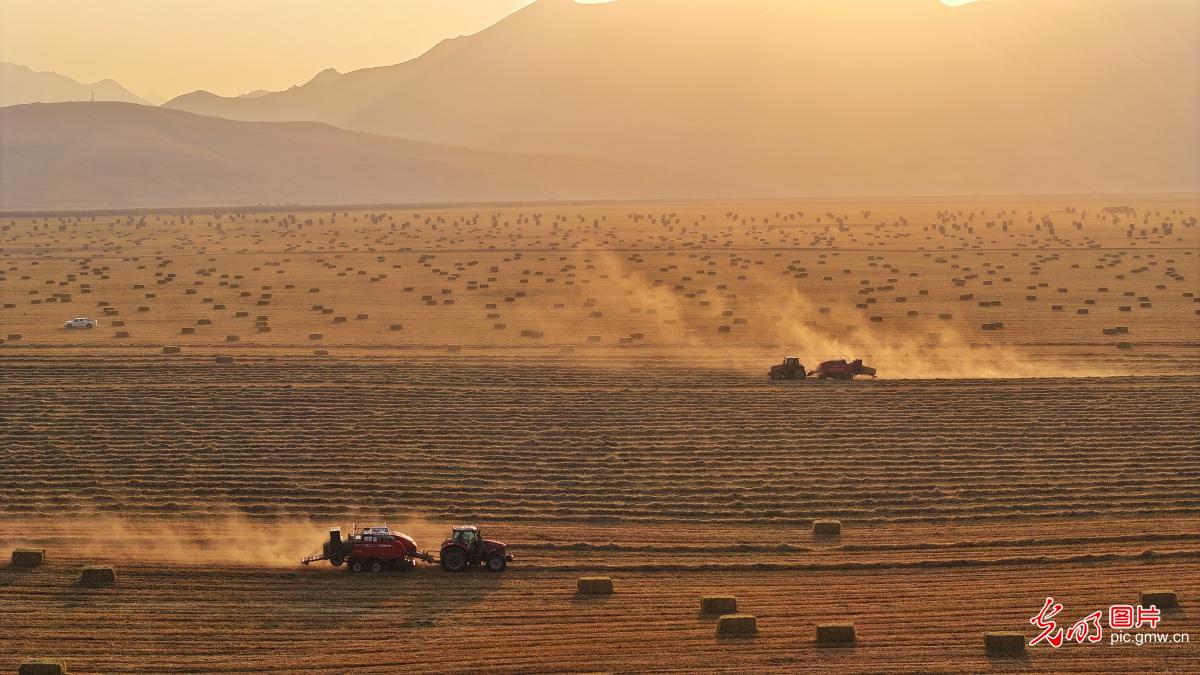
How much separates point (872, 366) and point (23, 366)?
2713 cm

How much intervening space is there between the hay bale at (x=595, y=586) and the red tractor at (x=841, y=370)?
69.8ft

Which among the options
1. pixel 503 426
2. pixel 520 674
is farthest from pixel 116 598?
pixel 503 426

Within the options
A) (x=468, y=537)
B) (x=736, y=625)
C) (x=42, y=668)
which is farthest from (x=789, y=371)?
(x=42, y=668)

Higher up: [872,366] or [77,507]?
[872,366]

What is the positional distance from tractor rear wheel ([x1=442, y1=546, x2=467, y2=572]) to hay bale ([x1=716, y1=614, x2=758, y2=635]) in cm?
521

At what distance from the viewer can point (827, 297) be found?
2699 inches

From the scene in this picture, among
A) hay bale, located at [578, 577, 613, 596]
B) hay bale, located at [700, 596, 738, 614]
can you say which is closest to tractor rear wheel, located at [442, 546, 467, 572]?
hay bale, located at [578, 577, 613, 596]

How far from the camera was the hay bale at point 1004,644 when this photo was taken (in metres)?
20.9

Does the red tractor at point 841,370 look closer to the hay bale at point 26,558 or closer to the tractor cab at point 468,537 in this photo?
the tractor cab at point 468,537

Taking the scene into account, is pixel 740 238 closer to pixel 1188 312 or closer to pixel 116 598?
pixel 1188 312

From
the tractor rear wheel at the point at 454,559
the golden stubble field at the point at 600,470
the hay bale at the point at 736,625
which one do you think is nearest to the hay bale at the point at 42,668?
the golden stubble field at the point at 600,470

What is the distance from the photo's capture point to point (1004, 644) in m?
20.9

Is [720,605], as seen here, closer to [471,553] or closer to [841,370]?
[471,553]

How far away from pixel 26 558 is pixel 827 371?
988 inches
